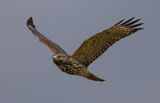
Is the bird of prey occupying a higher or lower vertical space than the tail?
higher

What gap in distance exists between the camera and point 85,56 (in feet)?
71.8

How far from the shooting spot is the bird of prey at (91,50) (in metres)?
21.2

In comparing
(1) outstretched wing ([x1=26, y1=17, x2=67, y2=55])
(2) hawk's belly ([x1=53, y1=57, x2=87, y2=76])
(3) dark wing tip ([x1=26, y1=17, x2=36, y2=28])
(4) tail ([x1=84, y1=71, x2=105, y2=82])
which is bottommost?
(4) tail ([x1=84, y1=71, x2=105, y2=82])

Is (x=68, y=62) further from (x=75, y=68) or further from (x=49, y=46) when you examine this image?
(x=49, y=46)

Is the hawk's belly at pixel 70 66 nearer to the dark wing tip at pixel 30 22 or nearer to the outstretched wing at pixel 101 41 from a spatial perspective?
the outstretched wing at pixel 101 41

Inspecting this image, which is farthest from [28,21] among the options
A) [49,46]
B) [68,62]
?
[68,62]

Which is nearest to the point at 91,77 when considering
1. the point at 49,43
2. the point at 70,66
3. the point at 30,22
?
the point at 70,66

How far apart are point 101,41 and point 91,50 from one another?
1.76ft

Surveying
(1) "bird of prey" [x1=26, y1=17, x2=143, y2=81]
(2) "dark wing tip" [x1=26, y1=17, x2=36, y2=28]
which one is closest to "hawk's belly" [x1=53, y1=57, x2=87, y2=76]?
(1) "bird of prey" [x1=26, y1=17, x2=143, y2=81]

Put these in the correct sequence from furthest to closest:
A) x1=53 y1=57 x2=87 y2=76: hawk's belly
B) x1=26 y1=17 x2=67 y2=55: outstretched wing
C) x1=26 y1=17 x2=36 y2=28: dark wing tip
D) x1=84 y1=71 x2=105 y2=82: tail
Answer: x1=26 y1=17 x2=36 y2=28: dark wing tip, x1=26 y1=17 x2=67 y2=55: outstretched wing, x1=53 y1=57 x2=87 y2=76: hawk's belly, x1=84 y1=71 x2=105 y2=82: tail

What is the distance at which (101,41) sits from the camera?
2144 centimetres

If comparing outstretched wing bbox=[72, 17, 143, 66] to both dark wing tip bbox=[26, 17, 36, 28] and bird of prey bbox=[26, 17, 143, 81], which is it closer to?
bird of prey bbox=[26, 17, 143, 81]

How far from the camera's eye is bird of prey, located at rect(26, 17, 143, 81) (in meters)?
21.2

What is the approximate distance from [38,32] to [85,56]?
501 centimetres
